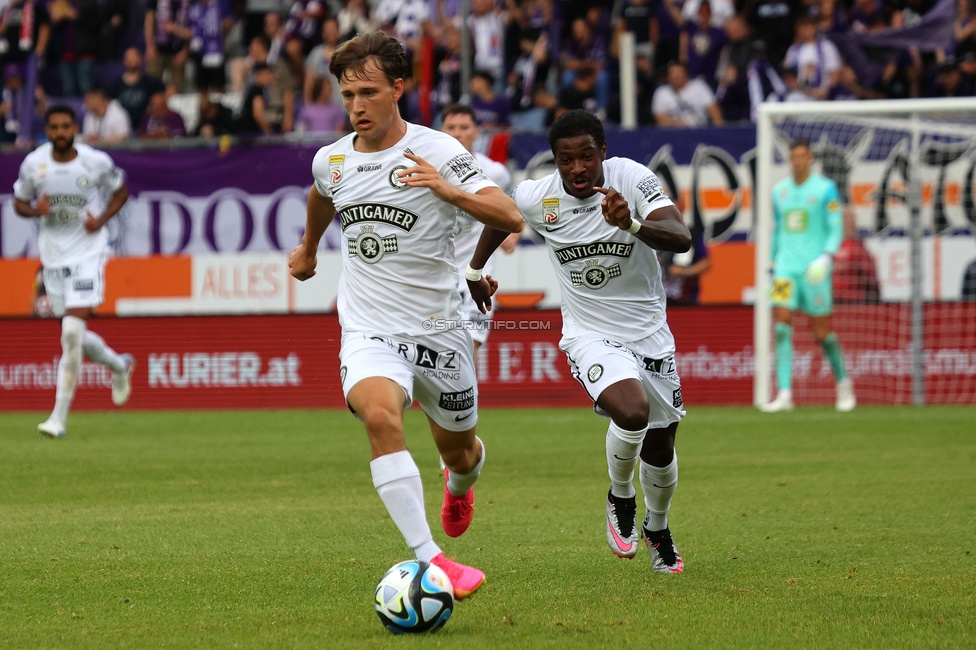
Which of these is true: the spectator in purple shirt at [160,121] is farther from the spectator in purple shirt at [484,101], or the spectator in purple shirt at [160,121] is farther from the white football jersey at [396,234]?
the white football jersey at [396,234]

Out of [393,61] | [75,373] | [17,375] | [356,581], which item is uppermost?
[393,61]

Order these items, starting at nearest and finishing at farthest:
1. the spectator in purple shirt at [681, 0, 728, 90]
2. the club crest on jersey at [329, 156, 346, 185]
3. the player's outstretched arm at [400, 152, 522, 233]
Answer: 1. the player's outstretched arm at [400, 152, 522, 233]
2. the club crest on jersey at [329, 156, 346, 185]
3. the spectator in purple shirt at [681, 0, 728, 90]

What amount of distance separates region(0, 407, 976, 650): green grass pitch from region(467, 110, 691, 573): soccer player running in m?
0.38

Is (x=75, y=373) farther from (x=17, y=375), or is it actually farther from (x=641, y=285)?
(x=641, y=285)

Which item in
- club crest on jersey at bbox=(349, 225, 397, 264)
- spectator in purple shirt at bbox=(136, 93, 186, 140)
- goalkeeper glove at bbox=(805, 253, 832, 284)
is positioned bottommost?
goalkeeper glove at bbox=(805, 253, 832, 284)

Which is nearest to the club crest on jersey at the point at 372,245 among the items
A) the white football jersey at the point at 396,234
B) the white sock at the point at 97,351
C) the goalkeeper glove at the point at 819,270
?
the white football jersey at the point at 396,234

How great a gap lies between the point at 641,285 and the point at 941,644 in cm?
251

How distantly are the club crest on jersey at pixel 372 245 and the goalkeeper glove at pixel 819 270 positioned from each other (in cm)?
914

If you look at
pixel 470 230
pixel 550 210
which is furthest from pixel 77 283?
pixel 550 210

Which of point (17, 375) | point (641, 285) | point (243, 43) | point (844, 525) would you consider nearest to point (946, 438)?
point (844, 525)

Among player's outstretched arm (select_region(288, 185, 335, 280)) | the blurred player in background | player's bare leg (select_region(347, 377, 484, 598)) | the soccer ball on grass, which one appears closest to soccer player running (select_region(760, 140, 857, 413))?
the blurred player in background

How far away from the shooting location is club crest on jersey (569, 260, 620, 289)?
6832 mm

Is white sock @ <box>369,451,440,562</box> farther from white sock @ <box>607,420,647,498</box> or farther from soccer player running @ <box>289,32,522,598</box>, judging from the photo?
white sock @ <box>607,420,647,498</box>

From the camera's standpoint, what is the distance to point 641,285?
686 cm
